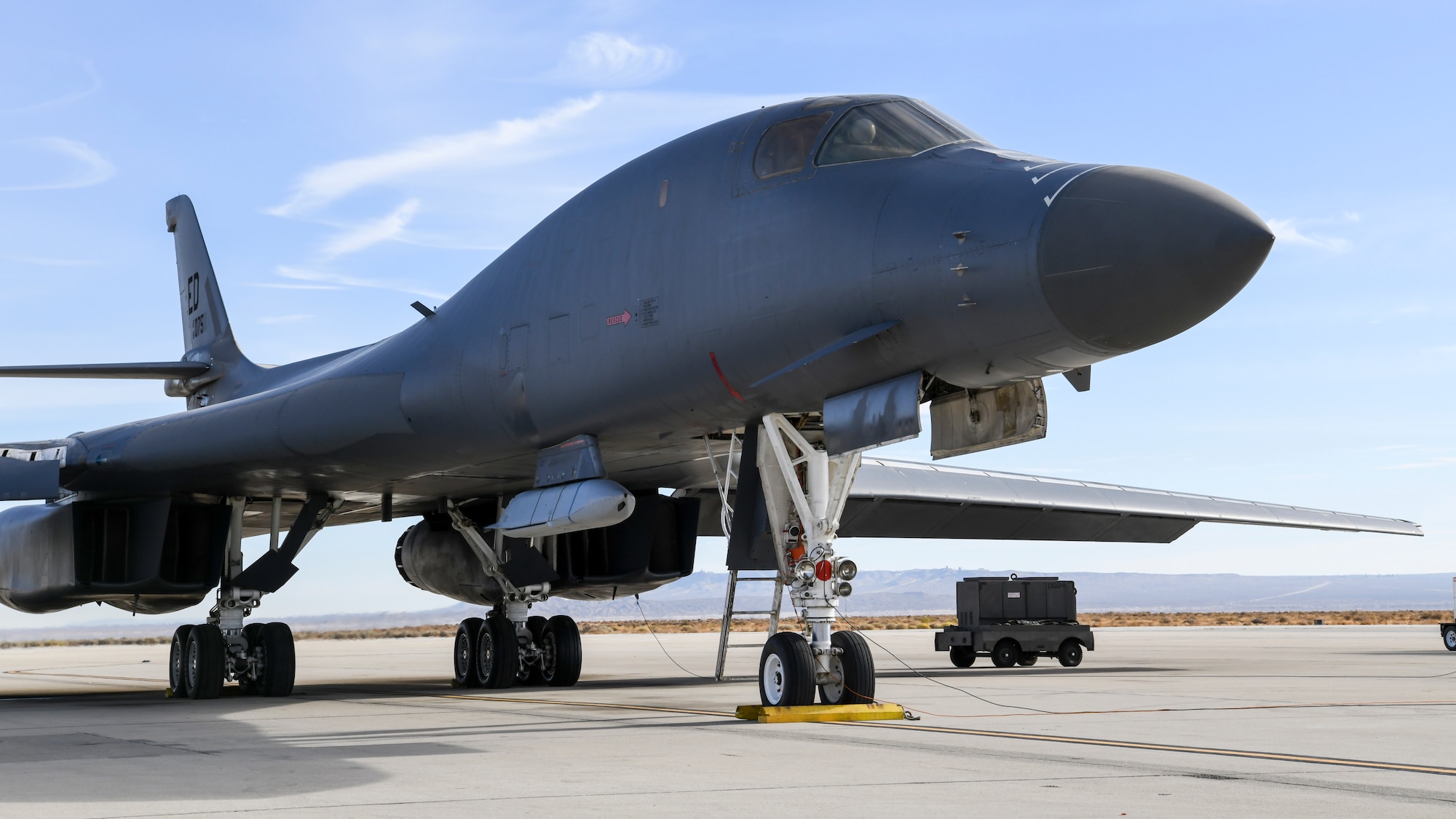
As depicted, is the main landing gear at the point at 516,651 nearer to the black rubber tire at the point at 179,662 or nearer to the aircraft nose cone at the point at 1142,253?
the black rubber tire at the point at 179,662

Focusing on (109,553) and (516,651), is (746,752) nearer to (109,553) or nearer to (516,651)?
(516,651)

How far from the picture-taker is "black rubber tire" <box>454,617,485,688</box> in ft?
49.6

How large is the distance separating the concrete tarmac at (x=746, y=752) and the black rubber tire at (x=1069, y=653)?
4429 mm

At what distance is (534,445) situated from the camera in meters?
10.6

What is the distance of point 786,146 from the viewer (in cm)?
873

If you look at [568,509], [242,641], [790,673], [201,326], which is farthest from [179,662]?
[790,673]

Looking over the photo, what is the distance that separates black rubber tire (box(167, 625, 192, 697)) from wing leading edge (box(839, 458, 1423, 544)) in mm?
7456

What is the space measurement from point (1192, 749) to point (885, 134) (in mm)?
4000

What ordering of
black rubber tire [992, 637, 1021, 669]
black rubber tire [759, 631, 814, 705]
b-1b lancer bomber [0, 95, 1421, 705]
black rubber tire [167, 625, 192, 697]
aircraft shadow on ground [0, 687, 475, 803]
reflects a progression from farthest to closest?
black rubber tire [992, 637, 1021, 669], black rubber tire [167, 625, 192, 697], black rubber tire [759, 631, 814, 705], b-1b lancer bomber [0, 95, 1421, 705], aircraft shadow on ground [0, 687, 475, 803]

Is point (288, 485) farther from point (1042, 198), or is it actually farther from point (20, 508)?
point (1042, 198)

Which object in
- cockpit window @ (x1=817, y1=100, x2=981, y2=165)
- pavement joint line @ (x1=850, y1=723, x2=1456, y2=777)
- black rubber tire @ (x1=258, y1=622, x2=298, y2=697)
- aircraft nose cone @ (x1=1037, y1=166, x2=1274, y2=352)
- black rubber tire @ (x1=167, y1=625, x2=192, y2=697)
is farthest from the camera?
black rubber tire @ (x1=167, y1=625, x2=192, y2=697)

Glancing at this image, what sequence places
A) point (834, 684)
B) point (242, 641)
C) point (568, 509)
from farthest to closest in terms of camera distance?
1. point (242, 641)
2. point (568, 509)
3. point (834, 684)

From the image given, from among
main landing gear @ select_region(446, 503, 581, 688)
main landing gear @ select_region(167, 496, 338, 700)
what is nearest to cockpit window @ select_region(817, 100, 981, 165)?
main landing gear @ select_region(446, 503, 581, 688)

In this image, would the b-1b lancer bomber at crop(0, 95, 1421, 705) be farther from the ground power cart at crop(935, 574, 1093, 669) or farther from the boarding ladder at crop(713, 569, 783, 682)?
the ground power cart at crop(935, 574, 1093, 669)
